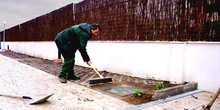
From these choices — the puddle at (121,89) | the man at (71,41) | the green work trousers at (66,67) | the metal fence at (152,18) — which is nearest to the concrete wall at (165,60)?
the metal fence at (152,18)

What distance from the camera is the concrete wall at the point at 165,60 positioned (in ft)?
14.4

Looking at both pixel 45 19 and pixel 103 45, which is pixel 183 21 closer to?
pixel 103 45

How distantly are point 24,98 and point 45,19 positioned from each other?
1177 centimetres

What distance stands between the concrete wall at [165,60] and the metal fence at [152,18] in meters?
0.22

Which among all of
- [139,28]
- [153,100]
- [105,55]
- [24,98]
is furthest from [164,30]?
[24,98]

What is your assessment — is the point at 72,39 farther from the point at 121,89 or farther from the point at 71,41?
the point at 121,89

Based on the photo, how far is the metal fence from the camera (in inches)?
176

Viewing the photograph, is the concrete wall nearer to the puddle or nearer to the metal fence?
the metal fence

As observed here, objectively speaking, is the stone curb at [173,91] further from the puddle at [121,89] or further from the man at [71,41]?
the man at [71,41]

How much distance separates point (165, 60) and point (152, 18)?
1393 mm

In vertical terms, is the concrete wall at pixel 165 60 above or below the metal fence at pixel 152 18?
below

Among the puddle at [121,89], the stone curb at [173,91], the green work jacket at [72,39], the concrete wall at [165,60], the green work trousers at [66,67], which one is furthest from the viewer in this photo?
the green work trousers at [66,67]

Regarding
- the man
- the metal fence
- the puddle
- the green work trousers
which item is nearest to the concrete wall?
the metal fence

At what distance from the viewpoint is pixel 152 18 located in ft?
18.9
